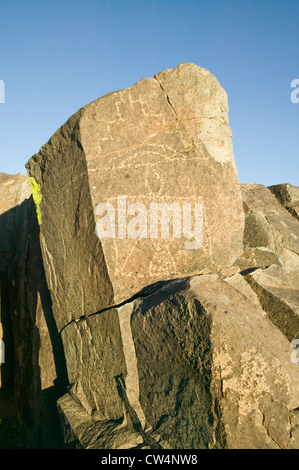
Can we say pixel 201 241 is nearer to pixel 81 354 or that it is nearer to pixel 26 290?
pixel 81 354

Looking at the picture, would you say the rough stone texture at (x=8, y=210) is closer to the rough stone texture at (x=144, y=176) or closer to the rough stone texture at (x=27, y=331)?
the rough stone texture at (x=27, y=331)

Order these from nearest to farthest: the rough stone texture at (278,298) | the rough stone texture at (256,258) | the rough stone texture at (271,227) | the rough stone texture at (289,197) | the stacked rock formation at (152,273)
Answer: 1. the stacked rock formation at (152,273)
2. the rough stone texture at (278,298)
3. the rough stone texture at (256,258)
4. the rough stone texture at (271,227)
5. the rough stone texture at (289,197)

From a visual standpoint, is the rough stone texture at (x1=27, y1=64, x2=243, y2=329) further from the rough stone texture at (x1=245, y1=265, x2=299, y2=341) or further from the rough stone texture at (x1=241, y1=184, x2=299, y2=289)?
the rough stone texture at (x1=241, y1=184, x2=299, y2=289)

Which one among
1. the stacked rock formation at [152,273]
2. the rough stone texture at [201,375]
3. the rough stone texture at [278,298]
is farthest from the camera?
the rough stone texture at [278,298]

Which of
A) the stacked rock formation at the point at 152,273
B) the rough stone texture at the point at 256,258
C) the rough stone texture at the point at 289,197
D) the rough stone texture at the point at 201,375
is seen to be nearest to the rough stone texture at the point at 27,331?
the stacked rock formation at the point at 152,273

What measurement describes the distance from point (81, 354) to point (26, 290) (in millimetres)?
1729

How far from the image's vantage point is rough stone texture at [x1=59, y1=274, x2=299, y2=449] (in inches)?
63.8

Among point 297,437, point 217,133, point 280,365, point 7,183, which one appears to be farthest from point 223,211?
point 7,183

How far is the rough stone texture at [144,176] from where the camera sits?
244 cm

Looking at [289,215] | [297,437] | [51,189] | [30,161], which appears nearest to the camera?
[297,437]

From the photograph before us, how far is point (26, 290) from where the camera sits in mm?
4117

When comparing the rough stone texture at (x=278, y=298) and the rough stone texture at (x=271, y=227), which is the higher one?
the rough stone texture at (x=271, y=227)

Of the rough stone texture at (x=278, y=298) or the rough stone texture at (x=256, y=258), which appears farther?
the rough stone texture at (x=256, y=258)

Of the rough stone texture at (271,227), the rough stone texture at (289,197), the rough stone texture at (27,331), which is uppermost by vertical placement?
the rough stone texture at (289,197)
